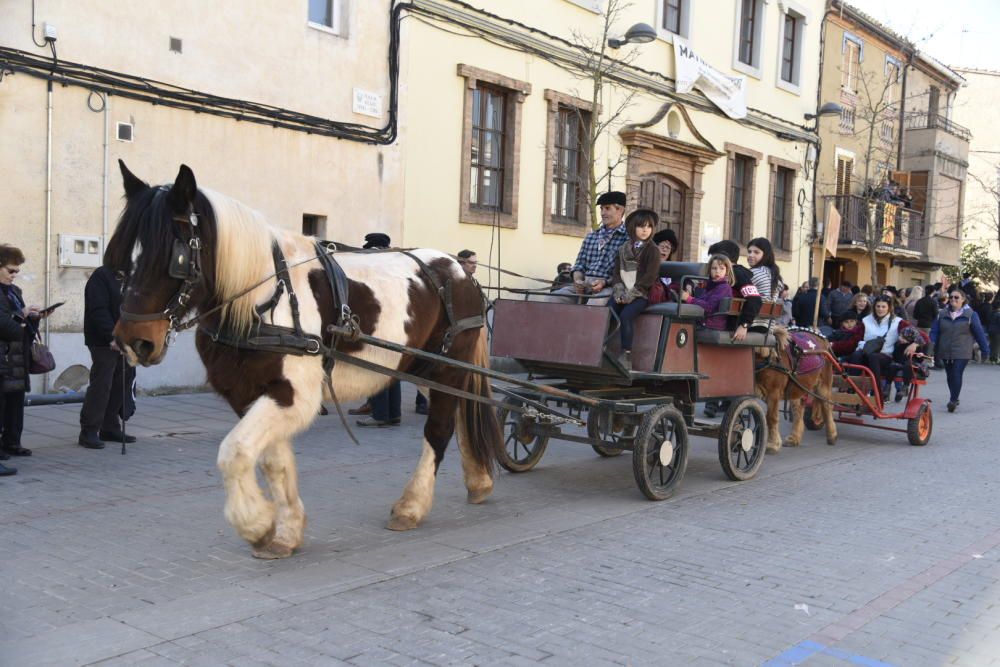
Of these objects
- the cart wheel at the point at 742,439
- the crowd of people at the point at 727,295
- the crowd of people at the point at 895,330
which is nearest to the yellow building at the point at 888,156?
the crowd of people at the point at 895,330

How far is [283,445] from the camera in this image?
16.5ft

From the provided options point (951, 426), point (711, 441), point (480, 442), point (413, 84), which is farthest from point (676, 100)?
point (480, 442)

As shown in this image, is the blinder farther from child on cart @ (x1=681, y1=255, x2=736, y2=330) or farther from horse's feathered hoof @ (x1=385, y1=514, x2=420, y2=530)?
child on cart @ (x1=681, y1=255, x2=736, y2=330)

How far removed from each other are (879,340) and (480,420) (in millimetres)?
6562

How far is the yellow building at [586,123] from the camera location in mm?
13906

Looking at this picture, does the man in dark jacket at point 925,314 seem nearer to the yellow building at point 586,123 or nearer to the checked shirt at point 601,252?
the yellow building at point 586,123

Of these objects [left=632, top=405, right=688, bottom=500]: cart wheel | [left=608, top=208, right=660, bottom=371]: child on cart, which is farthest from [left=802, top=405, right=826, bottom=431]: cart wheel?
[left=608, top=208, right=660, bottom=371]: child on cart

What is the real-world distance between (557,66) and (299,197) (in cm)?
570

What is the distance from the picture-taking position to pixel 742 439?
7.62 metres

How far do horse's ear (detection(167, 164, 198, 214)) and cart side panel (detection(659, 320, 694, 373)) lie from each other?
3.56 m


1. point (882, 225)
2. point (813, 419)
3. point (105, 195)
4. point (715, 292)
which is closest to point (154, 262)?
point (715, 292)

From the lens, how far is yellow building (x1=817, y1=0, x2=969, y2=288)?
24969 millimetres

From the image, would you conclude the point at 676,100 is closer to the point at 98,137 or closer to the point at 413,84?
the point at 413,84

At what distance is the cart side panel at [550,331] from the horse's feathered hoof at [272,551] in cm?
243
